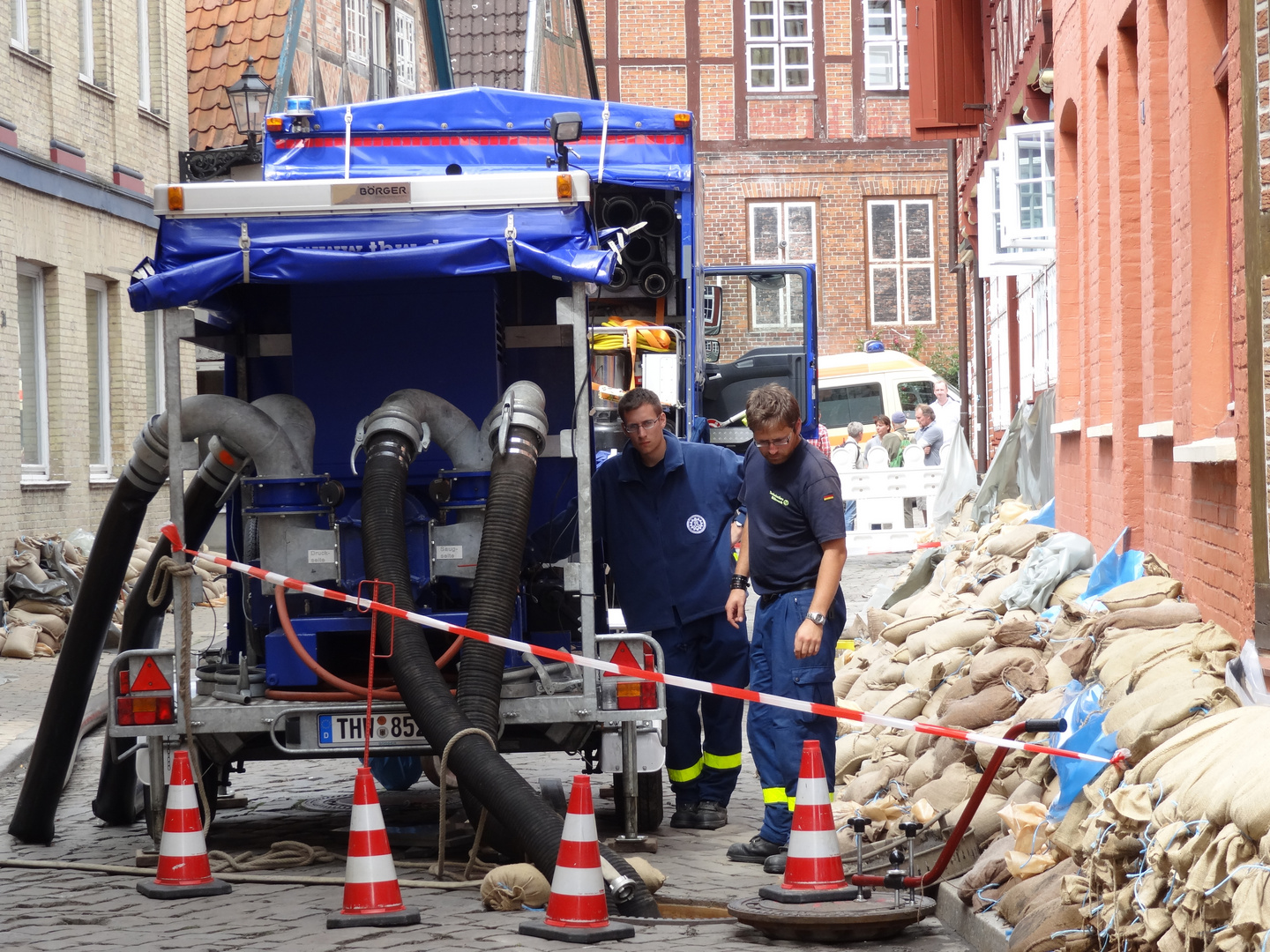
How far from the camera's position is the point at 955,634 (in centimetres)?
991

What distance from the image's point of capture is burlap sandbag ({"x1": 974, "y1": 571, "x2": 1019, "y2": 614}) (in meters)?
10.6

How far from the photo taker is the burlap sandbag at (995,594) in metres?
10.6

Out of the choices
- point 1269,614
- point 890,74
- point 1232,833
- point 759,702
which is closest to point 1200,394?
point 1269,614

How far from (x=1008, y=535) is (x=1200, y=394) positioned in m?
4.40

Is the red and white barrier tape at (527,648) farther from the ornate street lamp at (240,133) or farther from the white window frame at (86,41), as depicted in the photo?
the white window frame at (86,41)

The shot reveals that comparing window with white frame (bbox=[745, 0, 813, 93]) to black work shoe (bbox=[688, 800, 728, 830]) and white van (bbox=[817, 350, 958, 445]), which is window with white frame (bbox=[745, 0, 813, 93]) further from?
black work shoe (bbox=[688, 800, 728, 830])

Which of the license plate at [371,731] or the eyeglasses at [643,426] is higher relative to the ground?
the eyeglasses at [643,426]

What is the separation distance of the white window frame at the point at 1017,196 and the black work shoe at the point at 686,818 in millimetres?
7817

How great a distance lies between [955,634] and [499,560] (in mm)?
3664

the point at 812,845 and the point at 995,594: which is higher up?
the point at 995,594

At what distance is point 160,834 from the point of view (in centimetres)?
733

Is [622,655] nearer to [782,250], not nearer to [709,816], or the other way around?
[709,816]

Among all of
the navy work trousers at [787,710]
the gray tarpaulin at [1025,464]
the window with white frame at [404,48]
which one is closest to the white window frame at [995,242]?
the gray tarpaulin at [1025,464]

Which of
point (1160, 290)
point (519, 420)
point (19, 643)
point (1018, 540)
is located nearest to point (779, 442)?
point (519, 420)
